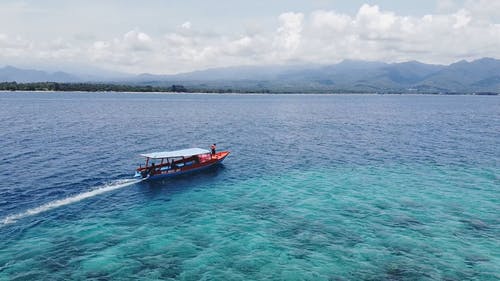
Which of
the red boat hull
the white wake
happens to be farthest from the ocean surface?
the red boat hull

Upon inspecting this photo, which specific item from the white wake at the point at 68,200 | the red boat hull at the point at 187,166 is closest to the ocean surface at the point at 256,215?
the white wake at the point at 68,200

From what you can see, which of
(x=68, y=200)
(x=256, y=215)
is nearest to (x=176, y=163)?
(x=68, y=200)

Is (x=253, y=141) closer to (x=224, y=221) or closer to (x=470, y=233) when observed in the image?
(x=224, y=221)

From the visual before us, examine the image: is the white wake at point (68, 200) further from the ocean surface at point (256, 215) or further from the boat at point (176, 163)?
the boat at point (176, 163)

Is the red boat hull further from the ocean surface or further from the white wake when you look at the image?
the white wake

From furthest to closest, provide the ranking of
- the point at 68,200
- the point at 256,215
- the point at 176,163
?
the point at 176,163 < the point at 68,200 < the point at 256,215

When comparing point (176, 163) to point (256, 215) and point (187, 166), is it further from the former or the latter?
point (256, 215)

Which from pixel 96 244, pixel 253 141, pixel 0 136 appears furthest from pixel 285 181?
pixel 0 136
